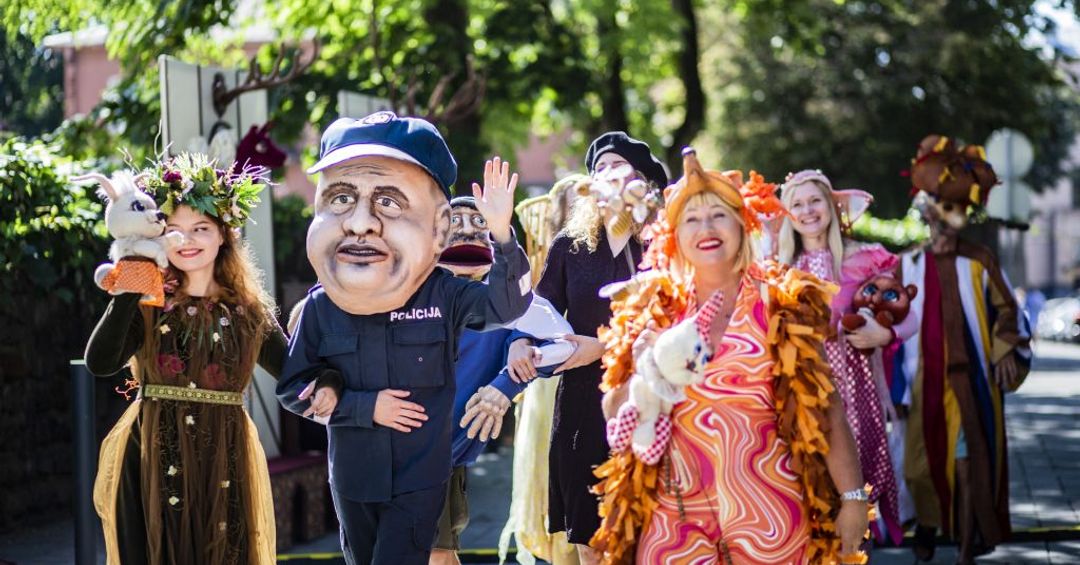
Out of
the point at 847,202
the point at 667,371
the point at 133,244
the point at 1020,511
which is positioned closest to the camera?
the point at 667,371

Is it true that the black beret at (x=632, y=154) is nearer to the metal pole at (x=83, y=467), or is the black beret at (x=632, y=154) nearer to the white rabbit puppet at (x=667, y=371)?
the white rabbit puppet at (x=667, y=371)

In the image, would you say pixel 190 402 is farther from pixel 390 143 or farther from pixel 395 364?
pixel 390 143

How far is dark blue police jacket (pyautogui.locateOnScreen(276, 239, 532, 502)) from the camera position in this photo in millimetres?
4328

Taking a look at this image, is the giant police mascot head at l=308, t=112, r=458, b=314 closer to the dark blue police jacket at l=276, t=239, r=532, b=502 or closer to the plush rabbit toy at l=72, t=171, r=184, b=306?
the dark blue police jacket at l=276, t=239, r=532, b=502

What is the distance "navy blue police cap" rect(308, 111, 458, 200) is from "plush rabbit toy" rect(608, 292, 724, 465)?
933 mm

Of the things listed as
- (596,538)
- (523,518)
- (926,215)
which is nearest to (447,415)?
(596,538)

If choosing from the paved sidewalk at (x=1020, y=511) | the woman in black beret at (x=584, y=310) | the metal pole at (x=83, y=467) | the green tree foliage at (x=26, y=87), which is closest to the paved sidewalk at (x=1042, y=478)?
the paved sidewalk at (x=1020, y=511)

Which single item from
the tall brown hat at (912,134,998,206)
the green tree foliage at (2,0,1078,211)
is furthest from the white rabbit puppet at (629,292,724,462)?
the green tree foliage at (2,0,1078,211)

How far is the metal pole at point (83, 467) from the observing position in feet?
18.0

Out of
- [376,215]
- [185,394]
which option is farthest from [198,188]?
[376,215]

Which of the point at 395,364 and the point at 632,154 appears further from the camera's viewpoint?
the point at 632,154

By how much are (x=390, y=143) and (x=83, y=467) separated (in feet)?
6.71

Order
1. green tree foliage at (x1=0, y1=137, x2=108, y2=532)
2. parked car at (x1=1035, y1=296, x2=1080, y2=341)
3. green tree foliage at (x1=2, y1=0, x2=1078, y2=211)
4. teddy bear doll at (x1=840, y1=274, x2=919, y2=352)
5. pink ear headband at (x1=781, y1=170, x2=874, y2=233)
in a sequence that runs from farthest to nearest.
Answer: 1. parked car at (x1=1035, y1=296, x2=1080, y2=341)
2. green tree foliage at (x1=2, y1=0, x2=1078, y2=211)
3. green tree foliage at (x1=0, y1=137, x2=108, y2=532)
4. pink ear headband at (x1=781, y1=170, x2=874, y2=233)
5. teddy bear doll at (x1=840, y1=274, x2=919, y2=352)

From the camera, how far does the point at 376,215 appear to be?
4391 millimetres
